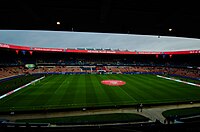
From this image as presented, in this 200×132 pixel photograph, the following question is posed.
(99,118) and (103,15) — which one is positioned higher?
(103,15)

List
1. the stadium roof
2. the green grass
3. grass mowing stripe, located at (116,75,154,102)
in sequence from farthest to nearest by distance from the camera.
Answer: grass mowing stripe, located at (116,75,154,102) → the green grass → the stadium roof

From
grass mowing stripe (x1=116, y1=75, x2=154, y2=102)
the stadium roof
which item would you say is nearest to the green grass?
grass mowing stripe (x1=116, y1=75, x2=154, y2=102)

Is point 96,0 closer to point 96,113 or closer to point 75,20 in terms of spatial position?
point 75,20

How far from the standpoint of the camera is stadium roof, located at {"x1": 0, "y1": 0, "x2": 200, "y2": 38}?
13.9ft

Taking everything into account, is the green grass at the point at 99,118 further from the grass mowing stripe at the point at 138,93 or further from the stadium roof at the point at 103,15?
the stadium roof at the point at 103,15

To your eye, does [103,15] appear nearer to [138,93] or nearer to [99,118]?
[99,118]

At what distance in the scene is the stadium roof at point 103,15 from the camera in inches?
167

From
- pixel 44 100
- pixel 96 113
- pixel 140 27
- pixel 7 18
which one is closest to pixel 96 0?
pixel 140 27

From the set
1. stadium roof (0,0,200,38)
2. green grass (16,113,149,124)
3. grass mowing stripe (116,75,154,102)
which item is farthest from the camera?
grass mowing stripe (116,75,154,102)

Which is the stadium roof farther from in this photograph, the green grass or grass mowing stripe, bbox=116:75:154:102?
grass mowing stripe, bbox=116:75:154:102

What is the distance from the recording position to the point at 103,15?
4.78 meters

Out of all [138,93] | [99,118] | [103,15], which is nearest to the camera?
[103,15]

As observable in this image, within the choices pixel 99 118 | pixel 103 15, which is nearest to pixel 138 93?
pixel 99 118

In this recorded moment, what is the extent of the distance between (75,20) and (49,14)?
1.05 metres
